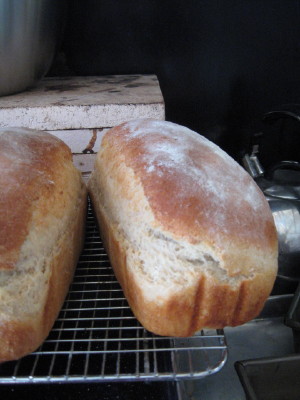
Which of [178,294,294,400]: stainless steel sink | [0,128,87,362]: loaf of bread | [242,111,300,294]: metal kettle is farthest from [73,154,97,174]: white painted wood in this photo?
[178,294,294,400]: stainless steel sink

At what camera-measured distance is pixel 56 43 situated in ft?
4.67

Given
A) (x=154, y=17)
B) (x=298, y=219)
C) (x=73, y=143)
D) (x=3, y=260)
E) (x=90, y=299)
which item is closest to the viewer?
(x=3, y=260)

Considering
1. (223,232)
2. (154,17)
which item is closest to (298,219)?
(223,232)

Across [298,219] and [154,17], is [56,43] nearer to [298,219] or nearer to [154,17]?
[154,17]

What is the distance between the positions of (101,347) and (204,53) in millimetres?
1336

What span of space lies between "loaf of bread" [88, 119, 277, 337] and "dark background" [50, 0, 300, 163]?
1.00 m

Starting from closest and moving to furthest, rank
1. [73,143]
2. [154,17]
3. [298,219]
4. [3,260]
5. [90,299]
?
[3,260], [90,299], [298,219], [73,143], [154,17]

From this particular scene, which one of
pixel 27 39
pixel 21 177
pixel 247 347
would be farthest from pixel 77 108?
pixel 247 347

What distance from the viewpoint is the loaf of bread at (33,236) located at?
0.63 meters

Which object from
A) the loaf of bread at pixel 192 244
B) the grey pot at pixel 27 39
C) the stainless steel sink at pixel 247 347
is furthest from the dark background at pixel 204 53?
the loaf of bread at pixel 192 244

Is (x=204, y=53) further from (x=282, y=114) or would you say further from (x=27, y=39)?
(x=27, y=39)

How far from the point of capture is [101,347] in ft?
2.43

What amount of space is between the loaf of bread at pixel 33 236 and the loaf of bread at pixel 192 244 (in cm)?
13

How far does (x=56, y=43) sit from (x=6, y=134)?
71 cm
